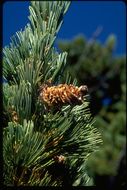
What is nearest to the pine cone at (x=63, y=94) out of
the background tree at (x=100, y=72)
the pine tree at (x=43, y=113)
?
the pine tree at (x=43, y=113)

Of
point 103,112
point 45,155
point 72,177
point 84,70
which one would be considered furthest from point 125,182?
point 84,70

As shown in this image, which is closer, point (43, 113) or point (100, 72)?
point (43, 113)

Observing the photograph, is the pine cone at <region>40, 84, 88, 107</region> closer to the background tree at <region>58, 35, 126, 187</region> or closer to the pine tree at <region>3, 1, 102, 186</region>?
the pine tree at <region>3, 1, 102, 186</region>

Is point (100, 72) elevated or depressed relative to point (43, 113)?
elevated

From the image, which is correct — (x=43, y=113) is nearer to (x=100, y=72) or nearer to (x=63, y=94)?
(x=63, y=94)

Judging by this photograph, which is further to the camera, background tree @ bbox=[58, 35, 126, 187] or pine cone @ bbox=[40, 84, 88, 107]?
background tree @ bbox=[58, 35, 126, 187]

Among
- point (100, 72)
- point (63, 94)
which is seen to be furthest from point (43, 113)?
point (100, 72)

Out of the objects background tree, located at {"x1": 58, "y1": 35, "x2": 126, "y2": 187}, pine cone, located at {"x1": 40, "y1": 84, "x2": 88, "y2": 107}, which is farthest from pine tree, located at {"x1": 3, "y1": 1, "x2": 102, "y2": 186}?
background tree, located at {"x1": 58, "y1": 35, "x2": 126, "y2": 187}
